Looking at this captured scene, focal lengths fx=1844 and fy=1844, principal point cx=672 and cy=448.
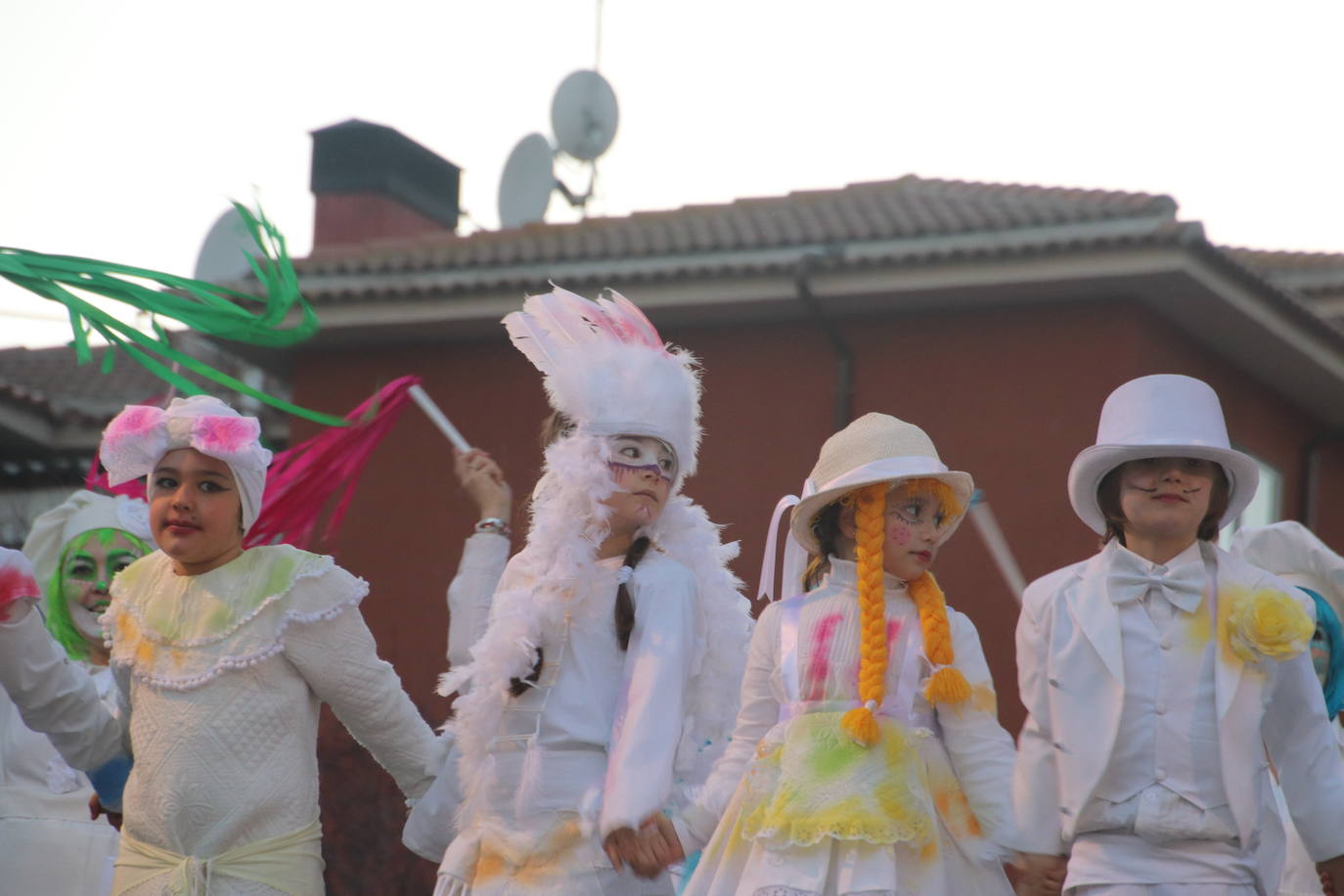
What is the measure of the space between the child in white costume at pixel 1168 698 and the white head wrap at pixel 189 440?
2196 millimetres

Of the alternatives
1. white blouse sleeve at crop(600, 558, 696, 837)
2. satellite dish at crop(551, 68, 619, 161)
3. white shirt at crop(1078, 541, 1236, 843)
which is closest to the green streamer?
white blouse sleeve at crop(600, 558, 696, 837)

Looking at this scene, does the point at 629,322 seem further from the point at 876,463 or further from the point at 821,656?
the point at 821,656

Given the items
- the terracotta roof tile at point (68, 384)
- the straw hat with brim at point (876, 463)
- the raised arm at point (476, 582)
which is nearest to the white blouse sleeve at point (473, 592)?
the raised arm at point (476, 582)

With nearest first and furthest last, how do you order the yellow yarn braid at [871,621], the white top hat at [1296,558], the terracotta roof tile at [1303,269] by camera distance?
the yellow yarn braid at [871,621] → the white top hat at [1296,558] → the terracotta roof tile at [1303,269]

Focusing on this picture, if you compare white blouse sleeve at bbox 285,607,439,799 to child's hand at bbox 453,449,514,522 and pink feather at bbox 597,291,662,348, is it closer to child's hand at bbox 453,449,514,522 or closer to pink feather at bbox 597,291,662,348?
pink feather at bbox 597,291,662,348

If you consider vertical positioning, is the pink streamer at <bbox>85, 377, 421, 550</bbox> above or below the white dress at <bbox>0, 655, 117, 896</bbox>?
above

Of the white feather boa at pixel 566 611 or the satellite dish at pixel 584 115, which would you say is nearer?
the white feather boa at pixel 566 611

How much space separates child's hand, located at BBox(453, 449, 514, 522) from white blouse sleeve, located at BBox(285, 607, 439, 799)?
1264 millimetres

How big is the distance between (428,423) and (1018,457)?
184 inches

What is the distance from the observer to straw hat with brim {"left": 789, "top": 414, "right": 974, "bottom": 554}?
16.5 ft

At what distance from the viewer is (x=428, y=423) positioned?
14.4 m

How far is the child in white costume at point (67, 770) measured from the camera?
6.59 metres

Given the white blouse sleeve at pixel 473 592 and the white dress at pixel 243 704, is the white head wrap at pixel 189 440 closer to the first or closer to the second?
the white dress at pixel 243 704

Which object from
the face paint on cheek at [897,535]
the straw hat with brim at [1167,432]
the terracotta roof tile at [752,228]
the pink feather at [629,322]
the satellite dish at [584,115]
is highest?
the satellite dish at [584,115]
